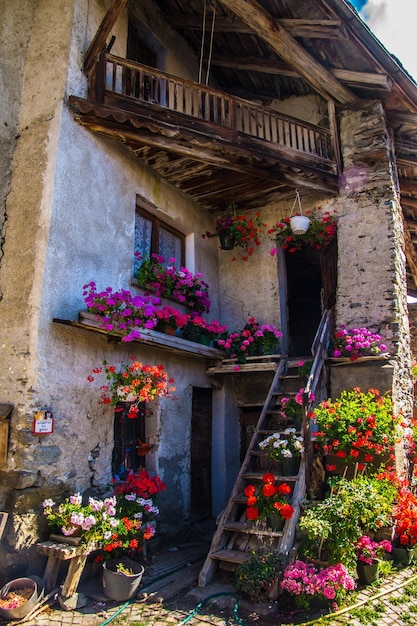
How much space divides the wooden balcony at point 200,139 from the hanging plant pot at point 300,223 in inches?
22.6

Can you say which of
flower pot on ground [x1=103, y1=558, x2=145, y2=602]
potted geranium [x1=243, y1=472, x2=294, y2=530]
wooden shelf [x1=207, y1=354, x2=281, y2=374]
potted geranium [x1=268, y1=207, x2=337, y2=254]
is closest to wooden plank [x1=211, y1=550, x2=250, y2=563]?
potted geranium [x1=243, y1=472, x2=294, y2=530]

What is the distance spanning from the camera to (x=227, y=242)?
29.9 feet

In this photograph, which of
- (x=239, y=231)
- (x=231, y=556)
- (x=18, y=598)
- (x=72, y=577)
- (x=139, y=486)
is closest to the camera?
(x=18, y=598)

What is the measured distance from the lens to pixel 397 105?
8.60m

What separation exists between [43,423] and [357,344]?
184 inches

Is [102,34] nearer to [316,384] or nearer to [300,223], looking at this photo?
[300,223]

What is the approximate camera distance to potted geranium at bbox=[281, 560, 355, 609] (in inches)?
180

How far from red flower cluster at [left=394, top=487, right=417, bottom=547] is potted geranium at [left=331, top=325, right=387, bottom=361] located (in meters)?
2.15

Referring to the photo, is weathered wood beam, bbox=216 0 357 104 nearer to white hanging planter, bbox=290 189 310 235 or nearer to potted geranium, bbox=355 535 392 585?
white hanging planter, bbox=290 189 310 235

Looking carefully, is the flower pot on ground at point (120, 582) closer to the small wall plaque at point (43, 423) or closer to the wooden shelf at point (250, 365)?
the small wall plaque at point (43, 423)

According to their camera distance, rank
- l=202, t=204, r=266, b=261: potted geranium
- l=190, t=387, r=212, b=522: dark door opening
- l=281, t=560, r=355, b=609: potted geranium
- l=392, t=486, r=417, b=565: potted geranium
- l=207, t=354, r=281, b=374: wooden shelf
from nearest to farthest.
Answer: l=281, t=560, r=355, b=609: potted geranium < l=392, t=486, r=417, b=565: potted geranium < l=190, t=387, r=212, b=522: dark door opening < l=207, t=354, r=281, b=374: wooden shelf < l=202, t=204, r=266, b=261: potted geranium

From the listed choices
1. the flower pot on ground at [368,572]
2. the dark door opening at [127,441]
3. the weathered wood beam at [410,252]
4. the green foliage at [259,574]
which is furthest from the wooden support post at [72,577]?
the weathered wood beam at [410,252]

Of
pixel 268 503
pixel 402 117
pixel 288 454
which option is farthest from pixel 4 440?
pixel 402 117

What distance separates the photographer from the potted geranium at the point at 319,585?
15.0ft
